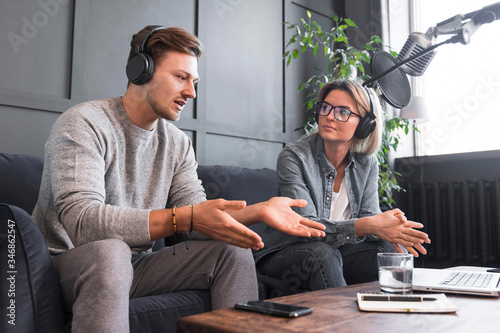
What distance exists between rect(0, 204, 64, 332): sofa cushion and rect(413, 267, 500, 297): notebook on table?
0.84 m

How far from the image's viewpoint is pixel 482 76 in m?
3.12

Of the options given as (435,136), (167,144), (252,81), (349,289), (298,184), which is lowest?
(349,289)

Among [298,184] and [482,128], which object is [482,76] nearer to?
[482,128]

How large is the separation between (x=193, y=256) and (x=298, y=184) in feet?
1.90

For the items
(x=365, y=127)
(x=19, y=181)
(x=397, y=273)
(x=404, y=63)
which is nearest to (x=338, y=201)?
(x=365, y=127)

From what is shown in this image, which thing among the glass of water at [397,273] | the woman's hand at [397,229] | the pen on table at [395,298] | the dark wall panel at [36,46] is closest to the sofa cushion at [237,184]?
the woman's hand at [397,229]

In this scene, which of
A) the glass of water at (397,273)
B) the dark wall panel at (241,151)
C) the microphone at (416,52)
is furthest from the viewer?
the dark wall panel at (241,151)

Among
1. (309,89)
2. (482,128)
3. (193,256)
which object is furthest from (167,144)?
(482,128)

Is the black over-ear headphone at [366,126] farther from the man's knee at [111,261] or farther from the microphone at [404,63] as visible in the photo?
the man's knee at [111,261]

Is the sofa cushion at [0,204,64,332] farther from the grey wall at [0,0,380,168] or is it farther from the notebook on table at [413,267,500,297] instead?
the grey wall at [0,0,380,168]

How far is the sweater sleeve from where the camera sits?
1.07 m

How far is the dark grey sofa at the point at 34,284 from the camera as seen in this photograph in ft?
3.10

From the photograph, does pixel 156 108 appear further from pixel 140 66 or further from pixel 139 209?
pixel 139 209

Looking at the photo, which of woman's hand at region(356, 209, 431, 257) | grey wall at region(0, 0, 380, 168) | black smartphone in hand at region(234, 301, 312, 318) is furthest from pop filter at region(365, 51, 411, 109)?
grey wall at region(0, 0, 380, 168)
